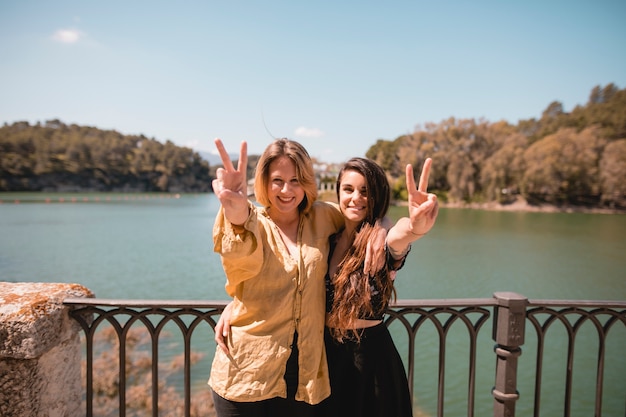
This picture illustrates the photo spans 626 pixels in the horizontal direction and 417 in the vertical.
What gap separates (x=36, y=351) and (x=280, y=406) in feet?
4.13

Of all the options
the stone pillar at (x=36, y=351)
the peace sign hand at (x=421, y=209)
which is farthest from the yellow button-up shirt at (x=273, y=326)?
the stone pillar at (x=36, y=351)

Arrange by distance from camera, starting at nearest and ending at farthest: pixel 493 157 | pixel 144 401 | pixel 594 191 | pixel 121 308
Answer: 1. pixel 121 308
2. pixel 144 401
3. pixel 594 191
4. pixel 493 157

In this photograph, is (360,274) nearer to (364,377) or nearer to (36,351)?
(364,377)

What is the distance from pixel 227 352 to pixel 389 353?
2.61 ft

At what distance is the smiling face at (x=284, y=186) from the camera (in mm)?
1812

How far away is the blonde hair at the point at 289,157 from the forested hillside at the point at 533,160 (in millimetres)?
51202

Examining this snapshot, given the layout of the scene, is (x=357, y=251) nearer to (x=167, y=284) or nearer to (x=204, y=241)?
(x=167, y=284)

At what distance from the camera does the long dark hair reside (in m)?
1.81

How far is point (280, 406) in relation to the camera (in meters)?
1.82

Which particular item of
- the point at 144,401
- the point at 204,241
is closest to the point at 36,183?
the point at 204,241

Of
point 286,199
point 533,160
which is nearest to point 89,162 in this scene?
point 533,160

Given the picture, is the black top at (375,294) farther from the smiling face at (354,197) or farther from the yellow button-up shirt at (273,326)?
the smiling face at (354,197)

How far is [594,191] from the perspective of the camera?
165ft

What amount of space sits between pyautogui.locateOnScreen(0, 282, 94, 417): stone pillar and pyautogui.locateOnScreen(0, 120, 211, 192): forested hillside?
405 ft
